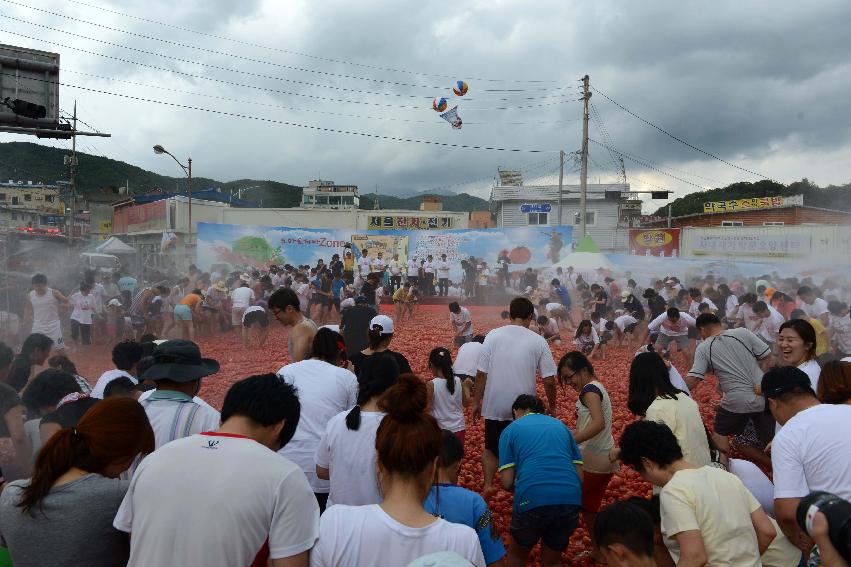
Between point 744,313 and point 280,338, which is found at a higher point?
point 744,313

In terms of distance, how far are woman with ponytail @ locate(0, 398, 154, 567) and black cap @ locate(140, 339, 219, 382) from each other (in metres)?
0.78

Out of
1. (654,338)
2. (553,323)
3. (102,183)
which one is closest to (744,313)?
(654,338)

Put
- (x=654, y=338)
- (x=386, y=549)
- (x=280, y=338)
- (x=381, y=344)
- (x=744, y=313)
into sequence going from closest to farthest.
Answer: (x=386, y=549) < (x=381, y=344) < (x=654, y=338) < (x=744, y=313) < (x=280, y=338)

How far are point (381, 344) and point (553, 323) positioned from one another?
10.5 meters

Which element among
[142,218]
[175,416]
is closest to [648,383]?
[175,416]

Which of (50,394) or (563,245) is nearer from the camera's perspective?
(50,394)

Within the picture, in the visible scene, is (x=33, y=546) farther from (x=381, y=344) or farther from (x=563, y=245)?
(x=563, y=245)

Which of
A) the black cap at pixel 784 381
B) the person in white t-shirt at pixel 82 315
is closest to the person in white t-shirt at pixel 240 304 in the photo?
the person in white t-shirt at pixel 82 315

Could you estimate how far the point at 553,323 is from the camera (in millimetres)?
15016

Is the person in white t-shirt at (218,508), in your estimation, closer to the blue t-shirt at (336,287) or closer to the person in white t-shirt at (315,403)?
the person in white t-shirt at (315,403)

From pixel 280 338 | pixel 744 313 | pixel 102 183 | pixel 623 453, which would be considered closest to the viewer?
pixel 623 453

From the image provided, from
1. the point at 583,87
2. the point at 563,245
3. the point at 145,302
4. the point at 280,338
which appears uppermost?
the point at 583,87

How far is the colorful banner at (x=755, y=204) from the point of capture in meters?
35.6

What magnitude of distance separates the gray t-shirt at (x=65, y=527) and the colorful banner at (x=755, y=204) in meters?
41.1
